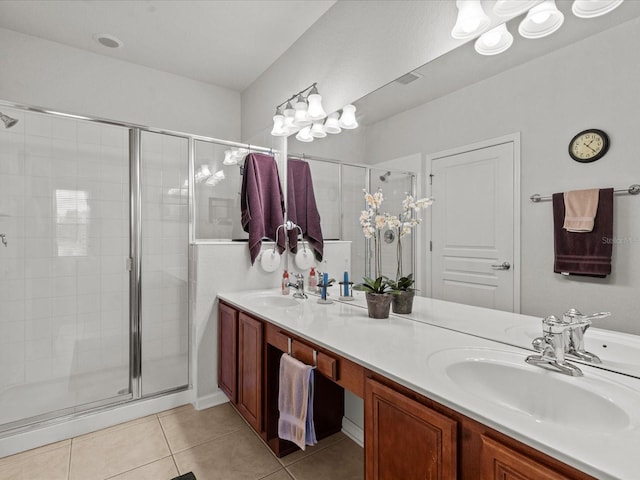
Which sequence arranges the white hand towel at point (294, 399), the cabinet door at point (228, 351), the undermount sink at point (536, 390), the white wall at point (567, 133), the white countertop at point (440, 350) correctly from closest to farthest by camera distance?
the white countertop at point (440, 350), the undermount sink at point (536, 390), the white wall at point (567, 133), the white hand towel at point (294, 399), the cabinet door at point (228, 351)

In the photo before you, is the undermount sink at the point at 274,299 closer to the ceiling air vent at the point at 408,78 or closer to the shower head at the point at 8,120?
the ceiling air vent at the point at 408,78

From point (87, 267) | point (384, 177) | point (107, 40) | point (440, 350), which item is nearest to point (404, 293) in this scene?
point (440, 350)

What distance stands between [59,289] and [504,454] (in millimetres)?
2844

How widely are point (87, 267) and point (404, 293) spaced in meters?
2.32

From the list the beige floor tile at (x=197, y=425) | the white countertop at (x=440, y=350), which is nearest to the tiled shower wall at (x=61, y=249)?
the beige floor tile at (x=197, y=425)

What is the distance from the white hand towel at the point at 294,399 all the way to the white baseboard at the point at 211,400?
103cm

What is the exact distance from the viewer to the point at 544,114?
1.13 metres

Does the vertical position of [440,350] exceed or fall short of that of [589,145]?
it falls short

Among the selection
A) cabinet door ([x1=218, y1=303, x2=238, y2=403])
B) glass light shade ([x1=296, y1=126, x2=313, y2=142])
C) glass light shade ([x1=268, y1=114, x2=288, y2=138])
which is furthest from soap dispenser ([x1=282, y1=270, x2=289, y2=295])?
glass light shade ([x1=268, y1=114, x2=288, y2=138])

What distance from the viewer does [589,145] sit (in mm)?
1027

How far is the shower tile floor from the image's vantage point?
5.68 feet

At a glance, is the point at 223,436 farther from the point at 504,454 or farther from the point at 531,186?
the point at 531,186

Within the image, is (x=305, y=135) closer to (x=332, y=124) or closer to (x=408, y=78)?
(x=332, y=124)

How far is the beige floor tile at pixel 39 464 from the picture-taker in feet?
5.68
